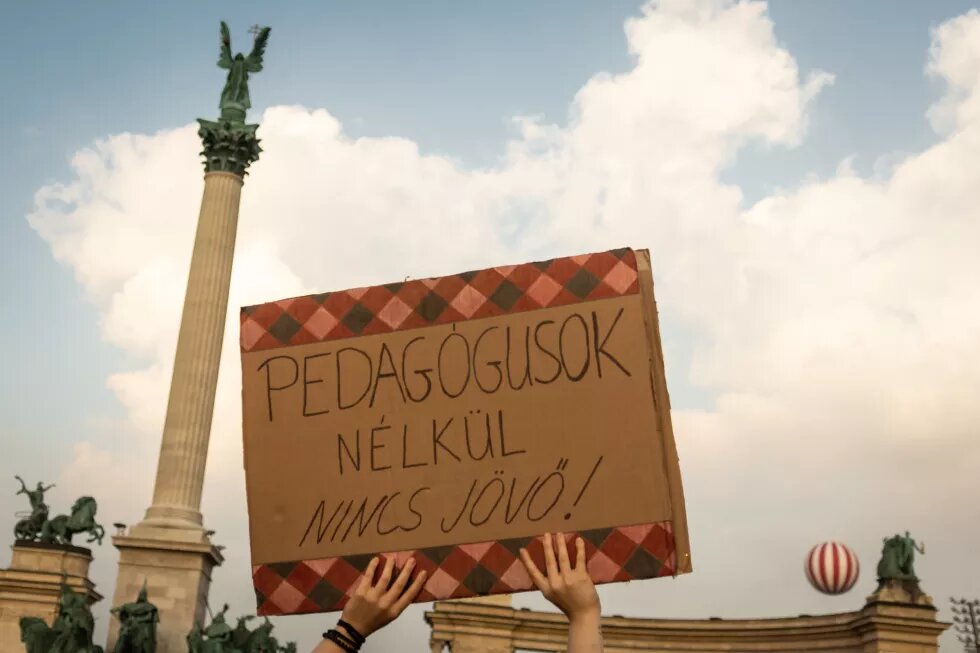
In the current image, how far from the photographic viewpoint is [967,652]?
68062 mm

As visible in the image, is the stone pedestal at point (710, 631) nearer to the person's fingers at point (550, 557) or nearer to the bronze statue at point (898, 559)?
the bronze statue at point (898, 559)

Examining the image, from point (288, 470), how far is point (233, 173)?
114 feet

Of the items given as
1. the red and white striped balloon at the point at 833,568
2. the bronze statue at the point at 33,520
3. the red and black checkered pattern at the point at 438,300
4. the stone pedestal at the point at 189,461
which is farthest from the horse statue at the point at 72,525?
the red and black checkered pattern at the point at 438,300

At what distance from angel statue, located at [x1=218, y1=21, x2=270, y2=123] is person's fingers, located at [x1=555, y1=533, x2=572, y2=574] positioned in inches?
1465

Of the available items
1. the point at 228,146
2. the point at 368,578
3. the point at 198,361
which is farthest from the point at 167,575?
the point at 368,578

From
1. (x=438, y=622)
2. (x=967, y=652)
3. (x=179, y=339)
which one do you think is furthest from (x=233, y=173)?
(x=967, y=652)

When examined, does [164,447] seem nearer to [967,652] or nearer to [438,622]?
[438,622]

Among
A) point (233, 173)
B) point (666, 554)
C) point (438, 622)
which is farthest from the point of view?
point (438, 622)

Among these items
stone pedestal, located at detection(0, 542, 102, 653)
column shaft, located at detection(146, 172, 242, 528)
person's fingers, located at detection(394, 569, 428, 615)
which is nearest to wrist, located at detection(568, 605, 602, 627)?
person's fingers, located at detection(394, 569, 428, 615)

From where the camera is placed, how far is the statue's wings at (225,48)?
42156mm

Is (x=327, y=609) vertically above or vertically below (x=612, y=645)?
below

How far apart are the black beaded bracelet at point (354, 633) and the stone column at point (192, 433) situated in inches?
1142

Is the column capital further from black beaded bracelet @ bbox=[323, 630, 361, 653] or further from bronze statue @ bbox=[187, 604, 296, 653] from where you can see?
black beaded bracelet @ bbox=[323, 630, 361, 653]

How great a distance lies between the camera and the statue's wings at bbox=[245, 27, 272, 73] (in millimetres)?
42281
